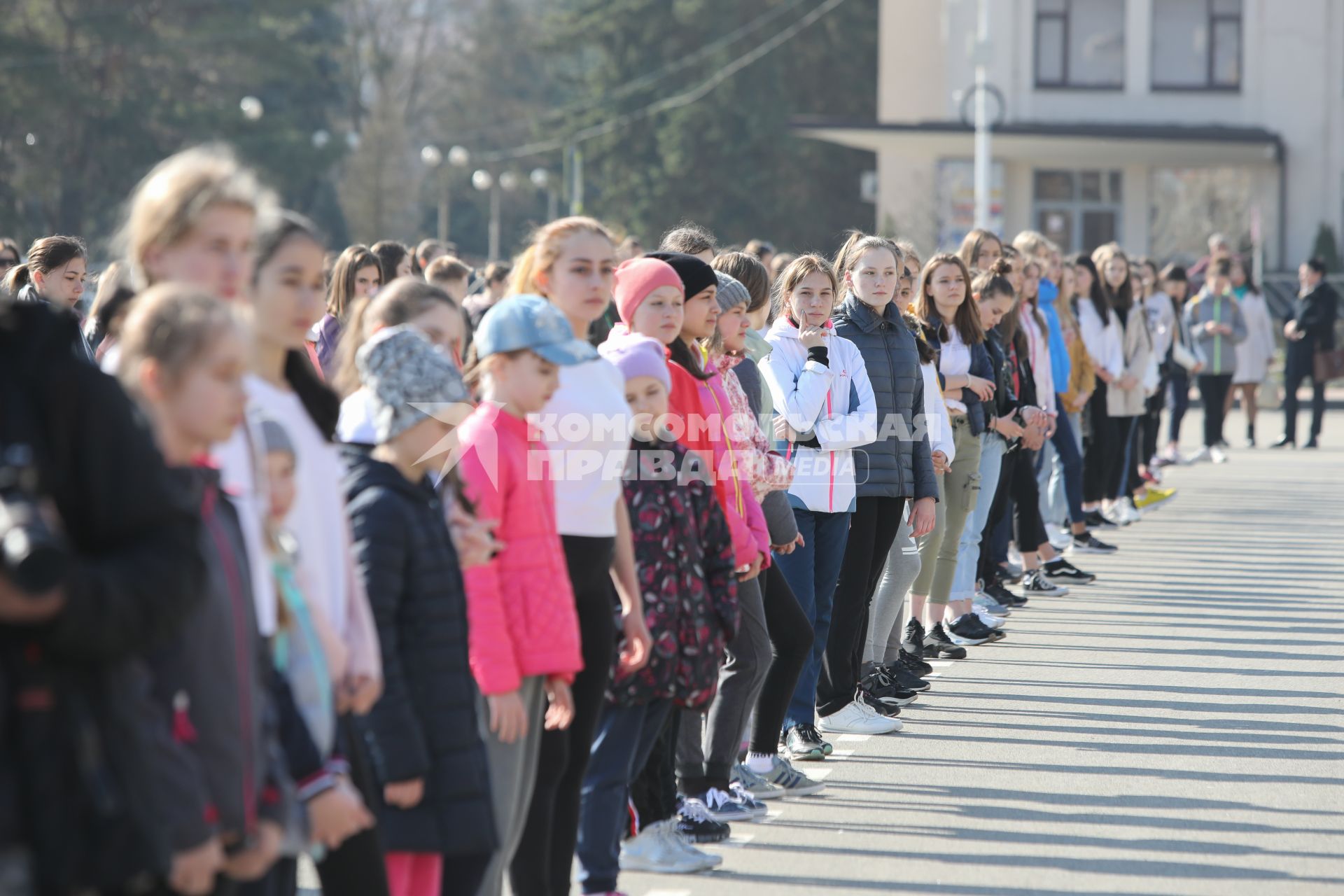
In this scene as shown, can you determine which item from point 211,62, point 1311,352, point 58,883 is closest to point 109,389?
point 58,883

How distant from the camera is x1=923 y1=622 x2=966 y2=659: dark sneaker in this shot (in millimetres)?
10055

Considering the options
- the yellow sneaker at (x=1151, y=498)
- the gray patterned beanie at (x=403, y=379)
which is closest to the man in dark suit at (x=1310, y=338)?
the yellow sneaker at (x=1151, y=498)

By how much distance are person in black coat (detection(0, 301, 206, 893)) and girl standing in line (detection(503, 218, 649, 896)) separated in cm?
208

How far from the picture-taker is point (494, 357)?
189 inches

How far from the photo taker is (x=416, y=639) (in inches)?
161

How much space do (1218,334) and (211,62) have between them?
41.5m

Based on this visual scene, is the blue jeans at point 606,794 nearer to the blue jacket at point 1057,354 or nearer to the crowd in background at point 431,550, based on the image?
the crowd in background at point 431,550

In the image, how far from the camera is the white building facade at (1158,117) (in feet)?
139

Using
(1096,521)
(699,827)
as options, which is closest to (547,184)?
(1096,521)

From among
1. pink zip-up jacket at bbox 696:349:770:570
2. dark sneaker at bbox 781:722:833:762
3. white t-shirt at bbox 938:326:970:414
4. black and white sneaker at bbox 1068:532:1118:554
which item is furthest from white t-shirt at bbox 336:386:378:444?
black and white sneaker at bbox 1068:532:1118:554

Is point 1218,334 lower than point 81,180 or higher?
lower

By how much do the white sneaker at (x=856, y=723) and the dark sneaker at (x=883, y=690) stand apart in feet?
0.75

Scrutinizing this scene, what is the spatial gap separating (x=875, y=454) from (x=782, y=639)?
142 centimetres

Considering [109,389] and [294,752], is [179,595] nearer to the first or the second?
[109,389]
